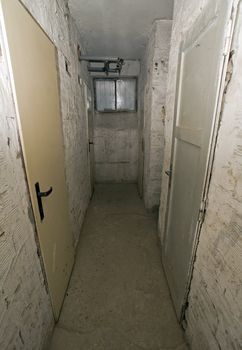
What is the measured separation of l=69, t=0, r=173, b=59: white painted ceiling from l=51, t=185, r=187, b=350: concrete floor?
8.18 feet

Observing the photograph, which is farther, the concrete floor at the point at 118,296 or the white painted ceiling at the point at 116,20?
the white painted ceiling at the point at 116,20

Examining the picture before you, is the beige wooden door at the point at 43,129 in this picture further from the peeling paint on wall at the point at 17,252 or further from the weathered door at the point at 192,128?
the weathered door at the point at 192,128

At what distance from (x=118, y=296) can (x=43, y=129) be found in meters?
1.47

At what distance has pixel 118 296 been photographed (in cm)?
150

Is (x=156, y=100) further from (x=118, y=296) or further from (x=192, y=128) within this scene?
(x=118, y=296)

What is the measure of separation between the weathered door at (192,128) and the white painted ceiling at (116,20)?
0.97 m

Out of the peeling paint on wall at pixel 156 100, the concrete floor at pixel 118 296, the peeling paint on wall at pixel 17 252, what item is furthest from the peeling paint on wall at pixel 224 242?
the peeling paint on wall at pixel 156 100

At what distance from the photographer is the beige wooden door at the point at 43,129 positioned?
0.84 m

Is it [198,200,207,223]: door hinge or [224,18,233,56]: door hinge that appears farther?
[198,200,207,223]: door hinge

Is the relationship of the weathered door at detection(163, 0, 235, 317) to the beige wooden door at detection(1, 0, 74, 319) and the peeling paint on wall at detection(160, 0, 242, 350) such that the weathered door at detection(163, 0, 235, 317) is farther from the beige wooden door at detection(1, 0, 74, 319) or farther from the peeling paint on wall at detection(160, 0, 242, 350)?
the beige wooden door at detection(1, 0, 74, 319)

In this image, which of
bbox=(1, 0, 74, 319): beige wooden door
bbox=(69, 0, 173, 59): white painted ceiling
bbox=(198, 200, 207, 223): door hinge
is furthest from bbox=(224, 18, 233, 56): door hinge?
bbox=(69, 0, 173, 59): white painted ceiling

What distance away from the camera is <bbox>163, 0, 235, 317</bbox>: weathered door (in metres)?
0.81

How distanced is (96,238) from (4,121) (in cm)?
180

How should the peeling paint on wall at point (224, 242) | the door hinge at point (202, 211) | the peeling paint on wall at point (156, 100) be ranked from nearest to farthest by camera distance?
the peeling paint on wall at point (224, 242)
the door hinge at point (202, 211)
the peeling paint on wall at point (156, 100)
